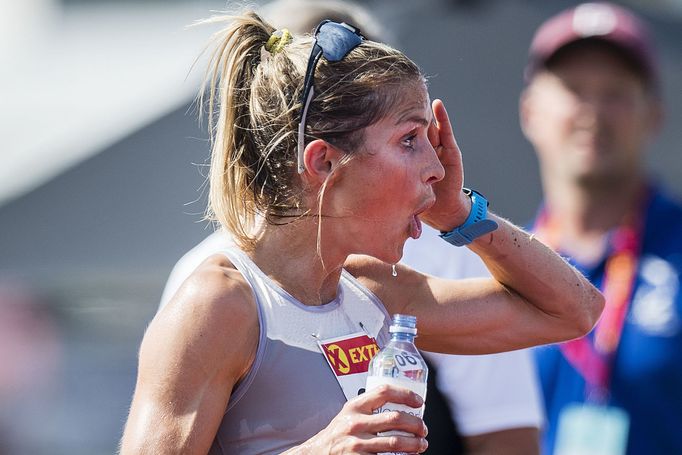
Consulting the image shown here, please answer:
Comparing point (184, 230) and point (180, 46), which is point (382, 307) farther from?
point (180, 46)

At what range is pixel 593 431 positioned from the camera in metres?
4.60

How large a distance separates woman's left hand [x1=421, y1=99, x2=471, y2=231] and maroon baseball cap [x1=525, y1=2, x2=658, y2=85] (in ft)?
9.11

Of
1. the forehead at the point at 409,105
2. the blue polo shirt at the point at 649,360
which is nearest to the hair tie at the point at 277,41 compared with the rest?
the forehead at the point at 409,105

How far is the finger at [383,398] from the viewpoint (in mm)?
2109

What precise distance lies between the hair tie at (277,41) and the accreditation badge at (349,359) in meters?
0.59

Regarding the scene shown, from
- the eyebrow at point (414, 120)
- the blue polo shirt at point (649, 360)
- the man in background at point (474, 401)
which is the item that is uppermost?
the eyebrow at point (414, 120)

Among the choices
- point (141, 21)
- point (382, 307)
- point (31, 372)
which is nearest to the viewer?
point (382, 307)

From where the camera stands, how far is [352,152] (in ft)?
7.88

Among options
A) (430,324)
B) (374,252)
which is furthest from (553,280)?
(374,252)

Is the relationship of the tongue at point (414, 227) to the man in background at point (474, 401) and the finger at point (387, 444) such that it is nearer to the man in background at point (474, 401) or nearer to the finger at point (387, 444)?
the finger at point (387, 444)

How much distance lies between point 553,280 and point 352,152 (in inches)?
24.2

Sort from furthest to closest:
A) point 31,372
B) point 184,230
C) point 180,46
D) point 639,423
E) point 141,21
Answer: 1. point 141,21
2. point 180,46
3. point 31,372
4. point 184,230
5. point 639,423

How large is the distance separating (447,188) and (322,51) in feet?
1.48

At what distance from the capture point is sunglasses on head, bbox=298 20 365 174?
2.38 metres
